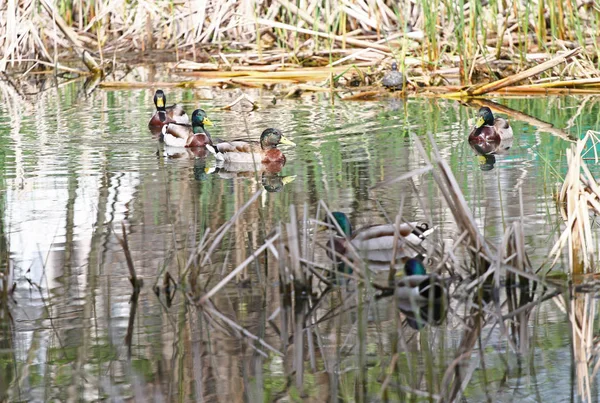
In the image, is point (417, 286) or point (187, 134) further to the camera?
point (187, 134)

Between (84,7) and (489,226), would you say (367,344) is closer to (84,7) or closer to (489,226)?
(489,226)

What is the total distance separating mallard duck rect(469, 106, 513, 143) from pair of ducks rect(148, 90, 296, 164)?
5.56 feet

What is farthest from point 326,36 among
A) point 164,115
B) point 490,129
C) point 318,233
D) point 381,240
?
point 381,240

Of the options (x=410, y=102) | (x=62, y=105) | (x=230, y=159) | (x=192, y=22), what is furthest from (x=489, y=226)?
(x=192, y=22)

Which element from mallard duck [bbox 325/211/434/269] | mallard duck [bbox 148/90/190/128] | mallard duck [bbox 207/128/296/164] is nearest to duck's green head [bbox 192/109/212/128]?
mallard duck [bbox 148/90/190/128]

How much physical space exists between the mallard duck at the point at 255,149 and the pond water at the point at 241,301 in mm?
205

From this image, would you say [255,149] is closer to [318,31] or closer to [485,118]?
[485,118]

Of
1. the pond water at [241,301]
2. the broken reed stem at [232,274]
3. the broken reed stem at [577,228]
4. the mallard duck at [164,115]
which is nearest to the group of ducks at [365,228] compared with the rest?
the mallard duck at [164,115]

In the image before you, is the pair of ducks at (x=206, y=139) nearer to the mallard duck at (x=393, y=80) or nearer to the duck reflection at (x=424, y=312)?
the mallard duck at (x=393, y=80)

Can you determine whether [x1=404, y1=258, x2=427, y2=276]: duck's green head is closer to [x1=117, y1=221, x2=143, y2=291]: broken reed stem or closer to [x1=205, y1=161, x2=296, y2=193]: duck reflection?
[x1=117, y1=221, x2=143, y2=291]: broken reed stem

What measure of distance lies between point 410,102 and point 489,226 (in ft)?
24.5

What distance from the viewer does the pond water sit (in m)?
4.70

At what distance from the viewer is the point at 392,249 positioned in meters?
6.33

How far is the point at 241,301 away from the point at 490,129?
6000 mm
